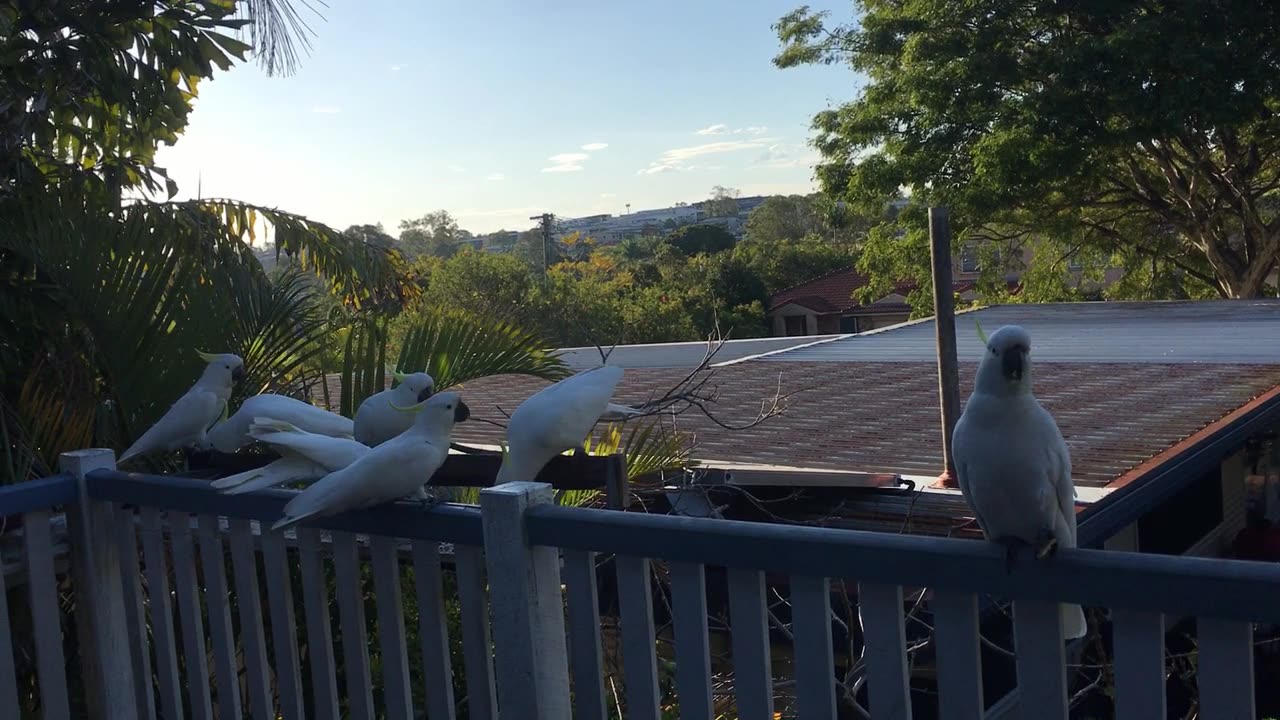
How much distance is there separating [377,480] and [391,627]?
0.92 feet

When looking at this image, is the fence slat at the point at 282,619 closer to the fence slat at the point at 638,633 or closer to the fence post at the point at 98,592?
the fence post at the point at 98,592

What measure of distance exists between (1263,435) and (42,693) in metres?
8.38

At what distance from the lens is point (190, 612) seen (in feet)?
7.02

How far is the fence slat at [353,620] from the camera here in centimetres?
189

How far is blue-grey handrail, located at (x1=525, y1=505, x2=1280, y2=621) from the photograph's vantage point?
45.4 inches

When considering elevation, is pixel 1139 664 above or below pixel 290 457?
below

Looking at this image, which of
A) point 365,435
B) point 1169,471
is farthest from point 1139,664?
point 1169,471

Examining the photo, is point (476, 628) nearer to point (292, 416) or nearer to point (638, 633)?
point (638, 633)

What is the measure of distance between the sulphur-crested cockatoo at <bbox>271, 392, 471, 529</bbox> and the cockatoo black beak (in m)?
0.92

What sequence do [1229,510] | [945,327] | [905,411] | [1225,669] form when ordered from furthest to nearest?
[1229,510] < [905,411] < [945,327] < [1225,669]

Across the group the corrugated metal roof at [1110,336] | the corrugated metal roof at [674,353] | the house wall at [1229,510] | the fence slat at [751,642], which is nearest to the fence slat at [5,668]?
the fence slat at [751,642]

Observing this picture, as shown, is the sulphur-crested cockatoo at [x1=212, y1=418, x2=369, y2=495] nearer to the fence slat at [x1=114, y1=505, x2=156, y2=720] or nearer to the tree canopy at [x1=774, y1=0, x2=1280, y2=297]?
the fence slat at [x1=114, y1=505, x2=156, y2=720]

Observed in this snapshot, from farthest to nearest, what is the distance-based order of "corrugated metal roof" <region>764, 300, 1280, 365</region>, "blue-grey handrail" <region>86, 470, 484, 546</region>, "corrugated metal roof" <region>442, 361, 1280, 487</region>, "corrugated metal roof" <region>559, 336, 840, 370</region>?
"corrugated metal roof" <region>559, 336, 840, 370</region>
"corrugated metal roof" <region>764, 300, 1280, 365</region>
"corrugated metal roof" <region>442, 361, 1280, 487</region>
"blue-grey handrail" <region>86, 470, 484, 546</region>

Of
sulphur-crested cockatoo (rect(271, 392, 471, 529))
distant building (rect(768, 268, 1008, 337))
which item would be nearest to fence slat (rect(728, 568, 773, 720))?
sulphur-crested cockatoo (rect(271, 392, 471, 529))
